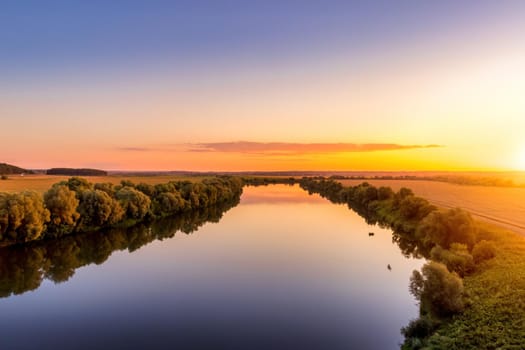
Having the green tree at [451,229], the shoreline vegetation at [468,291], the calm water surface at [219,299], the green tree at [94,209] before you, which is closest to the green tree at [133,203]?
the green tree at [94,209]

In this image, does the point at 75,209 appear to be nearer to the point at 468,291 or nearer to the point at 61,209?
the point at 61,209

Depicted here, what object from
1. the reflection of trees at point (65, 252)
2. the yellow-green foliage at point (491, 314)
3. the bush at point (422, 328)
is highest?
the yellow-green foliage at point (491, 314)

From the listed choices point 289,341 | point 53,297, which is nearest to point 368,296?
point 289,341

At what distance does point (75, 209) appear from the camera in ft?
121

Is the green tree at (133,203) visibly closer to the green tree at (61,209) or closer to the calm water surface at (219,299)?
the green tree at (61,209)

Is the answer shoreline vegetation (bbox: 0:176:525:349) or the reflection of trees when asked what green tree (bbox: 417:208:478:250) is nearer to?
shoreline vegetation (bbox: 0:176:525:349)

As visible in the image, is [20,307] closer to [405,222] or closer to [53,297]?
[53,297]

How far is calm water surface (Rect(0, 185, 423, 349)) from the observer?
15.3 meters

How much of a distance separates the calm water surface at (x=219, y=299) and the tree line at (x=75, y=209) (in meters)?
3.16

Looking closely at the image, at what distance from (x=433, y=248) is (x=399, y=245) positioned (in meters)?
9.69

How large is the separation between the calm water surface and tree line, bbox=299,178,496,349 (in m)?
1.68

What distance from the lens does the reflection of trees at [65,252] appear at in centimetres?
2369

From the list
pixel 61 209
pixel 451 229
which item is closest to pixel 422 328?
pixel 451 229

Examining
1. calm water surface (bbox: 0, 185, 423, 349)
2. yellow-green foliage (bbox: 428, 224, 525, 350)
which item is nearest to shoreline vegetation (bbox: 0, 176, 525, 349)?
yellow-green foliage (bbox: 428, 224, 525, 350)
